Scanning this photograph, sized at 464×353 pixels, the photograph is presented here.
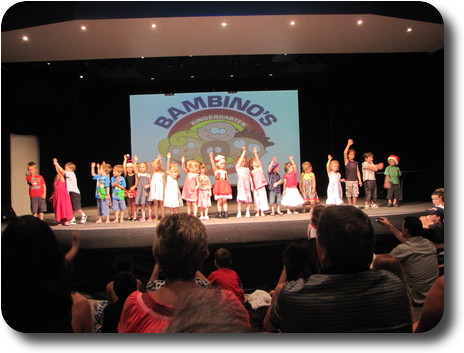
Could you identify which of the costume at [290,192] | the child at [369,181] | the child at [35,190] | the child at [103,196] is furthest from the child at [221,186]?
the child at [35,190]

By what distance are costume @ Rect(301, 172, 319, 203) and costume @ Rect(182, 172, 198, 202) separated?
1734mm

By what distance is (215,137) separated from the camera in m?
7.37

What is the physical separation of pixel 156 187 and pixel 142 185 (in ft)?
0.91

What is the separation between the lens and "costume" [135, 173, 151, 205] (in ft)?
21.4

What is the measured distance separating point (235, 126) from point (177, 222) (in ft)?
18.6

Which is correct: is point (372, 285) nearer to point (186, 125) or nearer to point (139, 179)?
point (139, 179)

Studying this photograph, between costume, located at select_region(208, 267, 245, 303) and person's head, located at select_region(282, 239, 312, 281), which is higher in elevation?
person's head, located at select_region(282, 239, 312, 281)

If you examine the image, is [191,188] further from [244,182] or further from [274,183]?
[274,183]

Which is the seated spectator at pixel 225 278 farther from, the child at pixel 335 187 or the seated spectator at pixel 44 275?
the child at pixel 335 187

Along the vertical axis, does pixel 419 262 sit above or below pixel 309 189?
below

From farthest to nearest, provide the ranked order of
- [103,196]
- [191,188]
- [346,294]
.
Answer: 1. [191,188]
2. [103,196]
3. [346,294]

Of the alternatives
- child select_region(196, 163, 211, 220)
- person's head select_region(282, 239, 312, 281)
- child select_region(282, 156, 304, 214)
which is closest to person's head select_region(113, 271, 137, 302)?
person's head select_region(282, 239, 312, 281)

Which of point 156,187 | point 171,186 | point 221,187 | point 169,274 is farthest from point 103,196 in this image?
point 169,274

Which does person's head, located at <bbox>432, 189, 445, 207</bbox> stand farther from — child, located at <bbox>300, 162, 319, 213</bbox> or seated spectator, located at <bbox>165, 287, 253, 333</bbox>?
child, located at <bbox>300, 162, 319, 213</bbox>
